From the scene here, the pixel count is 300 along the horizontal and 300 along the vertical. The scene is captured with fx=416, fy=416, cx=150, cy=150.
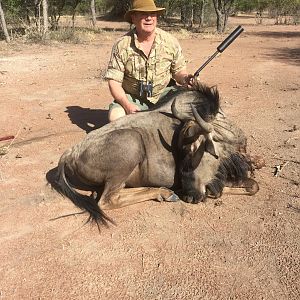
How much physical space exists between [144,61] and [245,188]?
2.21 meters

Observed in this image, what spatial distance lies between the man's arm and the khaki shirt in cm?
7

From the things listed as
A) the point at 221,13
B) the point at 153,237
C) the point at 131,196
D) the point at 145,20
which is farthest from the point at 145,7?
the point at 221,13

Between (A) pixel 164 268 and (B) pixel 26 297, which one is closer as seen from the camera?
(B) pixel 26 297

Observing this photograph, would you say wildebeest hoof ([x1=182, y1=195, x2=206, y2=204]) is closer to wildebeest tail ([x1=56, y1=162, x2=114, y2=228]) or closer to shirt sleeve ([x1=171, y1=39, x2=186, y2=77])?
wildebeest tail ([x1=56, y1=162, x2=114, y2=228])

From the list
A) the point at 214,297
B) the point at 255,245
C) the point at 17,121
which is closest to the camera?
the point at 214,297

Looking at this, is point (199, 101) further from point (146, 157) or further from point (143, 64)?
point (143, 64)

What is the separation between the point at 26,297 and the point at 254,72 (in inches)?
352

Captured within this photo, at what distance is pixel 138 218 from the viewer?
4070mm

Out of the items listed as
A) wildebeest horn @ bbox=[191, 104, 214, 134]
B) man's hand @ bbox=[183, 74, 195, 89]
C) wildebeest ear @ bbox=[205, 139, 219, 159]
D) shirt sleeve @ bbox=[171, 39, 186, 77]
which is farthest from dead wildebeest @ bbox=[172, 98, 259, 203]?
shirt sleeve @ bbox=[171, 39, 186, 77]

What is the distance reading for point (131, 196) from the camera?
4.27 metres

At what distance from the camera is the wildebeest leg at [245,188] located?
4410mm

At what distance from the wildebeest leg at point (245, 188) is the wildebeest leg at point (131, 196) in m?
0.58

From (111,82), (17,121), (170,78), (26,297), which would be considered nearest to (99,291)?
(26,297)

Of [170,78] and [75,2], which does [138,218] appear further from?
[75,2]
